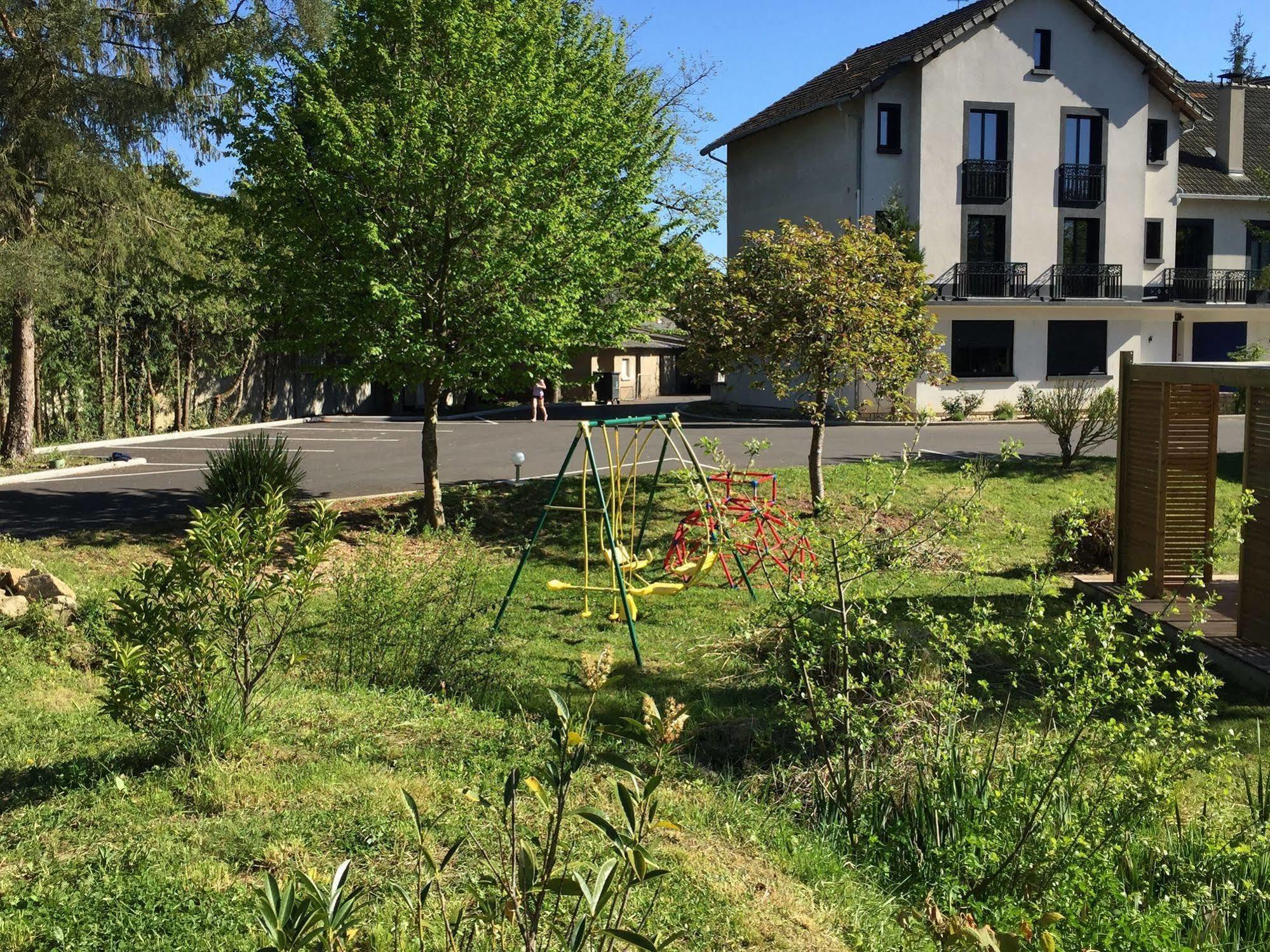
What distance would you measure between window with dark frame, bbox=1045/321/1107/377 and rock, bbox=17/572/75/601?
98.3 feet

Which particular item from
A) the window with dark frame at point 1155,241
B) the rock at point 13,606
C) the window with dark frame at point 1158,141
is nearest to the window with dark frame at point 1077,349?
the window with dark frame at point 1155,241

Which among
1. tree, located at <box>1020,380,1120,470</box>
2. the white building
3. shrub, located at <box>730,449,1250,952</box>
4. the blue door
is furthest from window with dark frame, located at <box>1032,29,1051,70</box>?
shrub, located at <box>730,449,1250,952</box>

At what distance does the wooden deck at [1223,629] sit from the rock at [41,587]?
829 cm

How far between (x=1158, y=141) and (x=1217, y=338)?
24.1 ft

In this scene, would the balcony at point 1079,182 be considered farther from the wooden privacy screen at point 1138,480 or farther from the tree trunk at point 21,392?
the tree trunk at point 21,392

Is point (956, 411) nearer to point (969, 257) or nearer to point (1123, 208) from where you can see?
point (969, 257)

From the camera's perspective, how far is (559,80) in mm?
15055

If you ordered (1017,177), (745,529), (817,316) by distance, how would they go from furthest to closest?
1. (1017,177)
2. (817,316)
3. (745,529)

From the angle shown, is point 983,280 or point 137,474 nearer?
point 137,474

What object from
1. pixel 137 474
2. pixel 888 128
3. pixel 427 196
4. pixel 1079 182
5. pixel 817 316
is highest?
pixel 888 128

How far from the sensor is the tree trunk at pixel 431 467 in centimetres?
1477

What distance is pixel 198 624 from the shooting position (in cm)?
550

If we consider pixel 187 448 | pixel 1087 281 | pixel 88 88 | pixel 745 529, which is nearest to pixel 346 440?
pixel 187 448

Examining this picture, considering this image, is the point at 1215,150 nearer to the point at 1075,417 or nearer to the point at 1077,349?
the point at 1077,349
